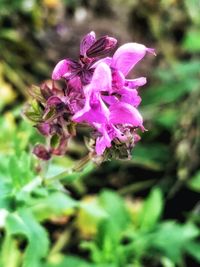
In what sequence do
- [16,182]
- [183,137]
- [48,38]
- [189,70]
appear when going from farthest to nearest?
[48,38] → [189,70] → [183,137] → [16,182]

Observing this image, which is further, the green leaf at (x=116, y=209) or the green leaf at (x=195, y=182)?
the green leaf at (x=195, y=182)

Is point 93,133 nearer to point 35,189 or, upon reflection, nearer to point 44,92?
point 44,92

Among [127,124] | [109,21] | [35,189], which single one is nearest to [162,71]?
[109,21]

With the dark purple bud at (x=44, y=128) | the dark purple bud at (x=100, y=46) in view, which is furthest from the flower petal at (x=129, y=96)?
Answer: the dark purple bud at (x=44, y=128)

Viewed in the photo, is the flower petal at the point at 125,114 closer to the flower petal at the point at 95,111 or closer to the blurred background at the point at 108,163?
the flower petal at the point at 95,111

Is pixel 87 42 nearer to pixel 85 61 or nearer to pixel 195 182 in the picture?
pixel 85 61

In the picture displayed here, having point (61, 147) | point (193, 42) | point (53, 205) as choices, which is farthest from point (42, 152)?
point (193, 42)
